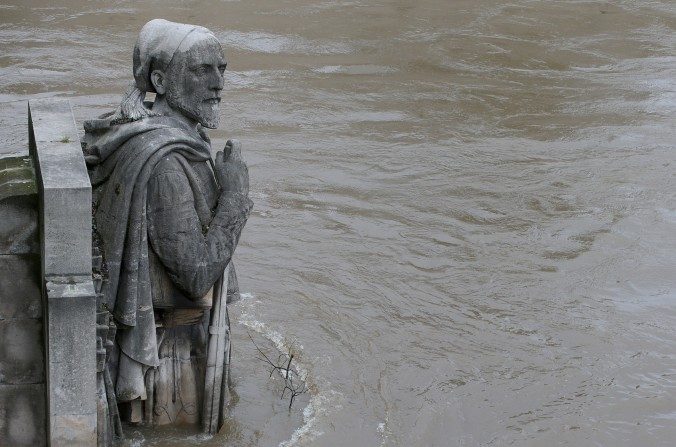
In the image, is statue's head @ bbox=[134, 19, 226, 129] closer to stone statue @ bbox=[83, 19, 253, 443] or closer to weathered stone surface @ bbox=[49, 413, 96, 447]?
stone statue @ bbox=[83, 19, 253, 443]

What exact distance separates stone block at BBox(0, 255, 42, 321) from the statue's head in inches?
41.9

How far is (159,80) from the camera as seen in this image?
229 inches

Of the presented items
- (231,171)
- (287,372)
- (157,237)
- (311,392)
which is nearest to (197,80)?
(231,171)

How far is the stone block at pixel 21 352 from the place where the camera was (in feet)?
17.7

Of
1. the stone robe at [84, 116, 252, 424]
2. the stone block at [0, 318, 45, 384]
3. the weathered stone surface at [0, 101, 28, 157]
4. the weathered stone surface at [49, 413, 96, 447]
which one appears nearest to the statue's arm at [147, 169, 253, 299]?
the stone robe at [84, 116, 252, 424]

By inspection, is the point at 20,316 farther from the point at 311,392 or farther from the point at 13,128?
the point at 13,128

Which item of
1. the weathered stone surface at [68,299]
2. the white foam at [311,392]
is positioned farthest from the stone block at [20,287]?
the white foam at [311,392]

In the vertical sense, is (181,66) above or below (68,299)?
above

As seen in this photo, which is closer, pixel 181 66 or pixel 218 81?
pixel 181 66

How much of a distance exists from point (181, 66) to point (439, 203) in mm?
5409

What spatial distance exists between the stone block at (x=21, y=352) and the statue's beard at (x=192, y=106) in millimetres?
1252

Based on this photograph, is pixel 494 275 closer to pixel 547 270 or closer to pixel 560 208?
pixel 547 270

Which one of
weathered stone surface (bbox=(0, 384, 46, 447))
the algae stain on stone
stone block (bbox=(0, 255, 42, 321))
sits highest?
the algae stain on stone

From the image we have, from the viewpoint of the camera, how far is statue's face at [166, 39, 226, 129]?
18.8 feet
